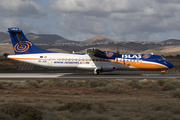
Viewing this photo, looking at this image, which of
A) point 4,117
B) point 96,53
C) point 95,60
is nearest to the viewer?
point 4,117

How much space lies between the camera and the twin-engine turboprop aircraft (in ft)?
119

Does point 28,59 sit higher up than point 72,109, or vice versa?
point 28,59

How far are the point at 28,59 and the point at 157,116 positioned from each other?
30612 mm

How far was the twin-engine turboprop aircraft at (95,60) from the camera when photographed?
36.4 metres

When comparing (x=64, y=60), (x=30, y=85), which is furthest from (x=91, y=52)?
(x=30, y=85)

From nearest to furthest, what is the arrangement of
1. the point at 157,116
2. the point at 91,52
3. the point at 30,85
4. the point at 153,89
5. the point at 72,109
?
the point at 157,116 < the point at 72,109 < the point at 153,89 < the point at 30,85 < the point at 91,52

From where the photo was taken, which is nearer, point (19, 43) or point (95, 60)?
point (95, 60)

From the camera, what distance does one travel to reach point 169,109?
10.6 meters

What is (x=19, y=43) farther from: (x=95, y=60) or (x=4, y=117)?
(x=4, y=117)

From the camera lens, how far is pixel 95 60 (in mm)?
36750

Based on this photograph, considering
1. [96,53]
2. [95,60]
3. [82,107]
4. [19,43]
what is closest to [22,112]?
[82,107]

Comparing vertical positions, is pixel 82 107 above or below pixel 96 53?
below

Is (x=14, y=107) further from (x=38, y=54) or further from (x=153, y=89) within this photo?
(x=38, y=54)

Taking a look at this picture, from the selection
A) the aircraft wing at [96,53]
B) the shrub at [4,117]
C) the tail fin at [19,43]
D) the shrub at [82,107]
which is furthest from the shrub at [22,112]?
the tail fin at [19,43]
